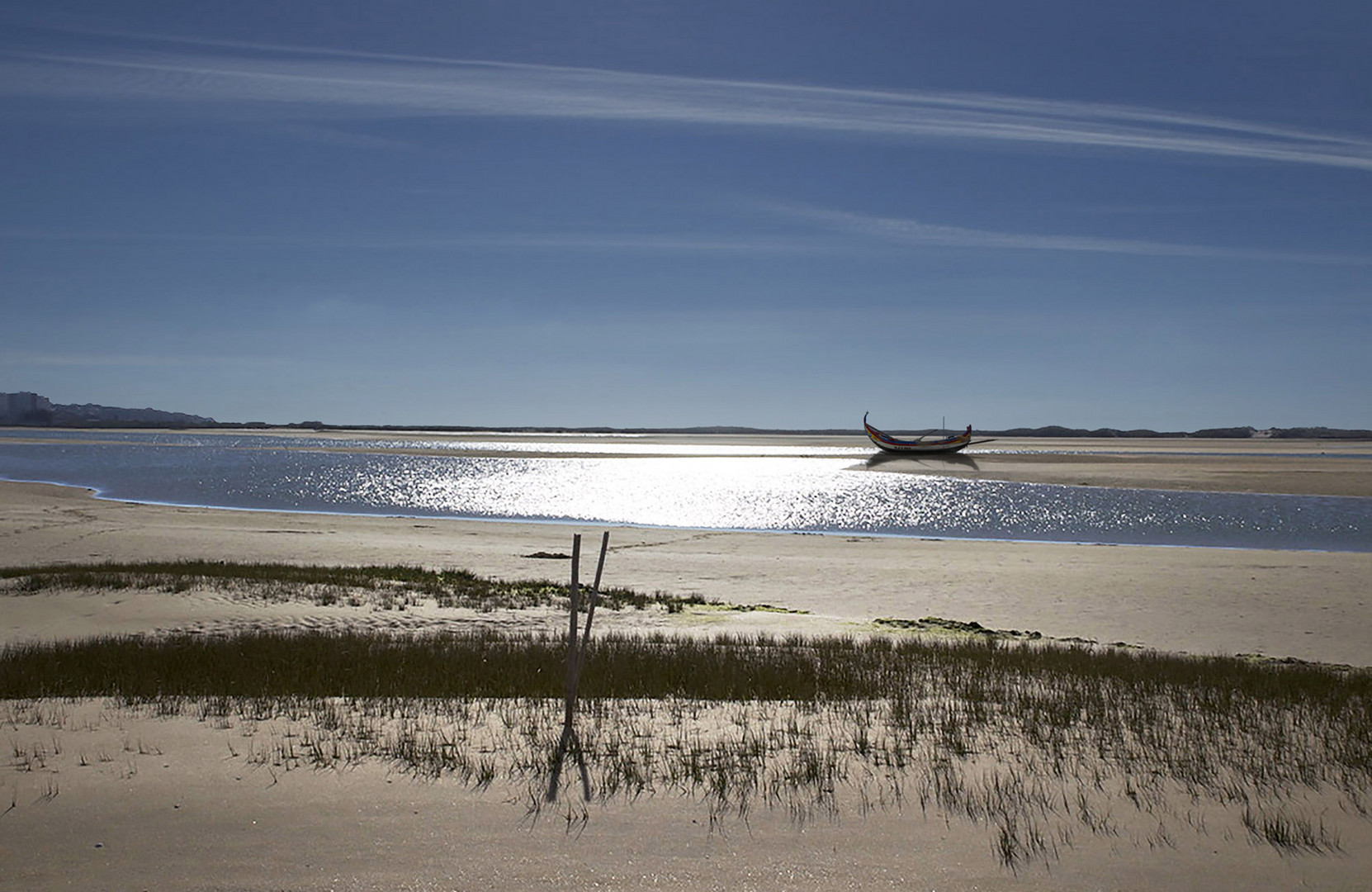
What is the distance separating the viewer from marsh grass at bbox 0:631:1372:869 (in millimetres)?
6430

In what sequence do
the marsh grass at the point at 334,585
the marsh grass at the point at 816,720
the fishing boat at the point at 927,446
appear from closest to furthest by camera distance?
the marsh grass at the point at 816,720 → the marsh grass at the point at 334,585 → the fishing boat at the point at 927,446

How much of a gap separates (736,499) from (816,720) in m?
41.6

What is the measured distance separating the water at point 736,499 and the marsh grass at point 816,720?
2190 cm

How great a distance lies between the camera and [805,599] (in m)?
19.2

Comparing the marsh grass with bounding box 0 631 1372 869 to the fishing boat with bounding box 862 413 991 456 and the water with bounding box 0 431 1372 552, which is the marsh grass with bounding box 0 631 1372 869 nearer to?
the water with bounding box 0 431 1372 552

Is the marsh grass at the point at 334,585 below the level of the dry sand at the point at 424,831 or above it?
below

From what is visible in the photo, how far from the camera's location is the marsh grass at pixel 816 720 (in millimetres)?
6430

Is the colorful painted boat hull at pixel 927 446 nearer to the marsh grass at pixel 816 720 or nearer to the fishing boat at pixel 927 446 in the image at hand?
the fishing boat at pixel 927 446

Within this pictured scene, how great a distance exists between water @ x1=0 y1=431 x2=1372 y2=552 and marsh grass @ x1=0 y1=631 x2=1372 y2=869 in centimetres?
2190

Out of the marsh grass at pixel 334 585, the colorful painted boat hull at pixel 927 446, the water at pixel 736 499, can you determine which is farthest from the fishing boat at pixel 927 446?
the marsh grass at pixel 334 585

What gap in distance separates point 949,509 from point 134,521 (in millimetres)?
32170

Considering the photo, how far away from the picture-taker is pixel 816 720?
8555 millimetres

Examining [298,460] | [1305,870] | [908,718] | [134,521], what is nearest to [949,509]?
[134,521]

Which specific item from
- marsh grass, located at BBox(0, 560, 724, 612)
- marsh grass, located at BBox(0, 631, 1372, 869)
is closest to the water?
marsh grass, located at BBox(0, 560, 724, 612)
